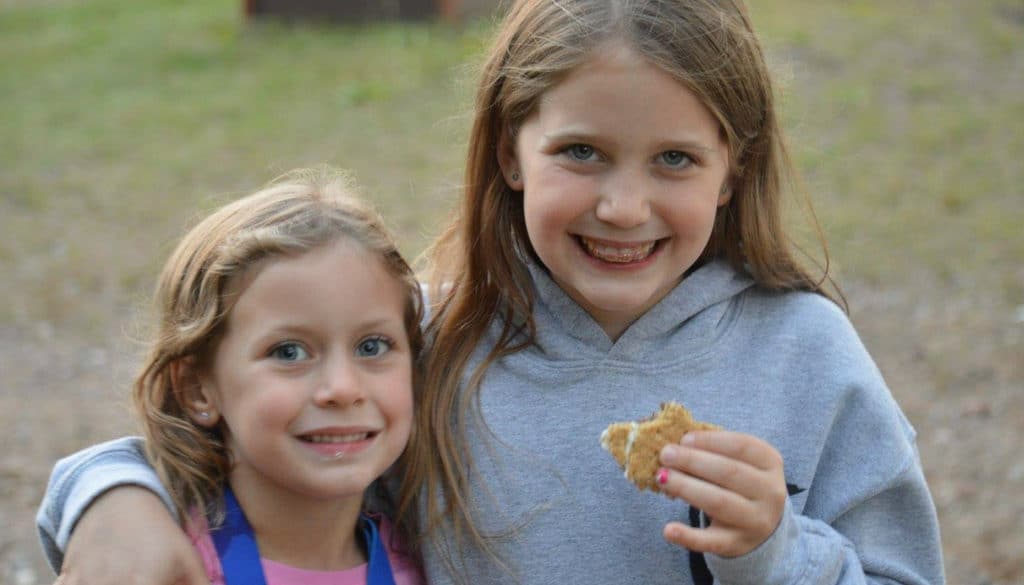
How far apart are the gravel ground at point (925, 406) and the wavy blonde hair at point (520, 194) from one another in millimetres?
1888

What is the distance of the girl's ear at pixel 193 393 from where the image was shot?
2.34 metres

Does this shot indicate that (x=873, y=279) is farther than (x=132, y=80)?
No

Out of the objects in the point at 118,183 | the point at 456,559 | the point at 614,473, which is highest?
the point at 614,473

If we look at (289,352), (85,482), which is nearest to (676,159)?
(289,352)

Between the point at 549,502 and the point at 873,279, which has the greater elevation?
the point at 549,502

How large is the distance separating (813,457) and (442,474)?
0.68 metres

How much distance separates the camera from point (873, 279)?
688 cm

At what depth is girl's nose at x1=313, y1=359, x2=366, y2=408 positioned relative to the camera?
2.17 m

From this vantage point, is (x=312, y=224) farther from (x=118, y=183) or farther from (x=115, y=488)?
(x=118, y=183)

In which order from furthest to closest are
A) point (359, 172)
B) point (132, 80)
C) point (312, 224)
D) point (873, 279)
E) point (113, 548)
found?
point (132, 80) < point (359, 172) < point (873, 279) < point (312, 224) < point (113, 548)

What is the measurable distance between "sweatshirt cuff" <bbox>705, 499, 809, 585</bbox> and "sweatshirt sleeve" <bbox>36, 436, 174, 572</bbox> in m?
0.96

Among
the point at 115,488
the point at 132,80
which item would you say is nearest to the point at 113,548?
the point at 115,488

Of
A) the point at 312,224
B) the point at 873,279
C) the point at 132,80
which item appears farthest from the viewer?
the point at 132,80

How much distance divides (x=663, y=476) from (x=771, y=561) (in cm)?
23
